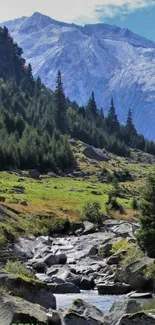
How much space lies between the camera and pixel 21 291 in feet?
133

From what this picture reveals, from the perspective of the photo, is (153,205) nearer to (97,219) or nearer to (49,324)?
(49,324)

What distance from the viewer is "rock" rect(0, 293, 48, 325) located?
3156cm

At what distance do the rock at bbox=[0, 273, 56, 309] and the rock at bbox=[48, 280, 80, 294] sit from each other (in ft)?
44.6

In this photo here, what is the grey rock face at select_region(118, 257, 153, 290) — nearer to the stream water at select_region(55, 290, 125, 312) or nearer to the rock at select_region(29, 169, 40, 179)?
the stream water at select_region(55, 290, 125, 312)

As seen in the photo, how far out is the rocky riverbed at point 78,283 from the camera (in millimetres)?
33500

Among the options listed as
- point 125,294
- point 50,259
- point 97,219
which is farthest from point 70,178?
point 125,294

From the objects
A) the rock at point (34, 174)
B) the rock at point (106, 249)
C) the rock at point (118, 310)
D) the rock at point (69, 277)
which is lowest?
the rock at point (69, 277)

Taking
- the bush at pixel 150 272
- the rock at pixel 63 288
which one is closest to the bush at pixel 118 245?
the bush at pixel 150 272

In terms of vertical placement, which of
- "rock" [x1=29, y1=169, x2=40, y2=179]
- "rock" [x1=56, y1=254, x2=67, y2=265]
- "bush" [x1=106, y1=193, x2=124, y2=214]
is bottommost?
"rock" [x1=56, y1=254, x2=67, y2=265]

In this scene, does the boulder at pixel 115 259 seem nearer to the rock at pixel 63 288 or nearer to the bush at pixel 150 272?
the bush at pixel 150 272

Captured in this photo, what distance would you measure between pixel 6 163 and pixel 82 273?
124 metres

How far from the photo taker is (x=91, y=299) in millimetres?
53500

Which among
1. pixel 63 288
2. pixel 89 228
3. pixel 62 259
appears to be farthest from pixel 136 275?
pixel 89 228

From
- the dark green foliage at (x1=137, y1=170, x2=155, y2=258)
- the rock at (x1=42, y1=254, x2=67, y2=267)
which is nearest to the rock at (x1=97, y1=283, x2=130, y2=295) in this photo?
the dark green foliage at (x1=137, y1=170, x2=155, y2=258)
